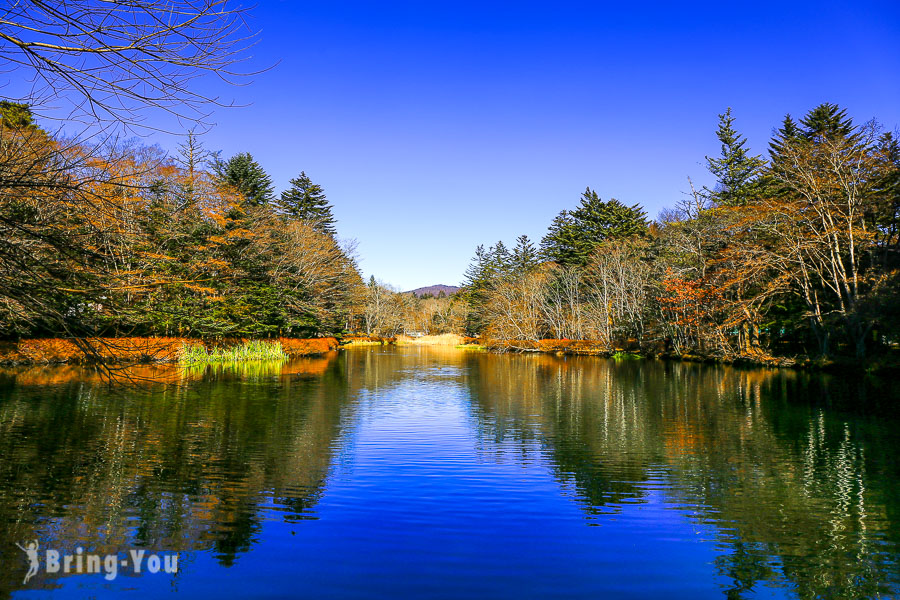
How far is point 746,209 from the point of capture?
92.4 feet

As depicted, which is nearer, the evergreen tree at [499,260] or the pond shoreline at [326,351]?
the pond shoreline at [326,351]

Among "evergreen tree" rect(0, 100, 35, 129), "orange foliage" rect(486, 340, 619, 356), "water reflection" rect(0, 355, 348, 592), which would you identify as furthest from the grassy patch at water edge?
"evergreen tree" rect(0, 100, 35, 129)

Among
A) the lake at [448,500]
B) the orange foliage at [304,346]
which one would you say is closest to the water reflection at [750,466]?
the lake at [448,500]

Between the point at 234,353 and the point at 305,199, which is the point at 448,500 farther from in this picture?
the point at 305,199

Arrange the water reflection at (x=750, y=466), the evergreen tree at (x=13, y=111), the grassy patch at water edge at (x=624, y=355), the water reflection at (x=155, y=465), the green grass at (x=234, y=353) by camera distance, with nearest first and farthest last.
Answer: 1. the evergreen tree at (x=13, y=111)
2. the water reflection at (x=750, y=466)
3. the water reflection at (x=155, y=465)
4. the green grass at (x=234, y=353)
5. the grassy patch at water edge at (x=624, y=355)

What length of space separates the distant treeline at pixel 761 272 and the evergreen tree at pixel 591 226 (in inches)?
245

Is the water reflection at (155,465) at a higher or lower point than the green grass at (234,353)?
lower

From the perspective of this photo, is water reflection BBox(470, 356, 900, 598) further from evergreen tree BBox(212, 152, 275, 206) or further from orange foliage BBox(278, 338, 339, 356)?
evergreen tree BBox(212, 152, 275, 206)

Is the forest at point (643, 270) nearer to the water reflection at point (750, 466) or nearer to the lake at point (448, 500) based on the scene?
the lake at point (448, 500)

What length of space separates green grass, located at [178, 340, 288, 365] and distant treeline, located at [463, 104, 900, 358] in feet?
71.7

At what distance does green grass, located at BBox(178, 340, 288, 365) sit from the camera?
968 inches

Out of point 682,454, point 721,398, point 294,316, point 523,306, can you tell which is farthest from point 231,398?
point 523,306

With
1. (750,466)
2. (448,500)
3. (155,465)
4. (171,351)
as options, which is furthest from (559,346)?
(155,465)

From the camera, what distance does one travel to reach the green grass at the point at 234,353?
2459 cm
